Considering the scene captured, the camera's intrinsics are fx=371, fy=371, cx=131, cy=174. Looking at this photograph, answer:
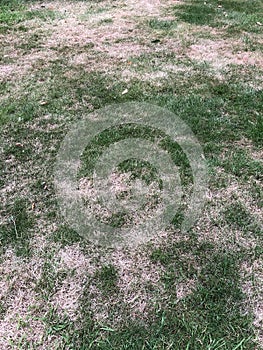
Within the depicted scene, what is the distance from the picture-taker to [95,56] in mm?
3912

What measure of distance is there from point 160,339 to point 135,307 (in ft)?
0.62

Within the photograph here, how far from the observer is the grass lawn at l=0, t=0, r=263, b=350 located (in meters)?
1.61

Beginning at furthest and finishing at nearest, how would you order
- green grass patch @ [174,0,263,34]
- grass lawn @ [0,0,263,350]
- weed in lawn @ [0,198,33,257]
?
green grass patch @ [174,0,263,34], weed in lawn @ [0,198,33,257], grass lawn @ [0,0,263,350]

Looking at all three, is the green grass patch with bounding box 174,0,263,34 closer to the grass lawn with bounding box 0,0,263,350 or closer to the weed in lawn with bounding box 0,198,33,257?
the grass lawn with bounding box 0,0,263,350

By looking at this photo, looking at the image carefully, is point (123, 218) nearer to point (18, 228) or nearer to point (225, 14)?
point (18, 228)

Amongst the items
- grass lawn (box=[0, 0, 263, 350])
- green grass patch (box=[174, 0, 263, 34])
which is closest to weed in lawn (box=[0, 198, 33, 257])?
grass lawn (box=[0, 0, 263, 350])

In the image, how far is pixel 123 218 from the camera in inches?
82.7

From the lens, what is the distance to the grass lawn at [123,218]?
5.27ft

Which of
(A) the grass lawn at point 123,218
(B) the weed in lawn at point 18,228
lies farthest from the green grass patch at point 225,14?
(B) the weed in lawn at point 18,228

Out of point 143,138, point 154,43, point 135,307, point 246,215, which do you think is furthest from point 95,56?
point 135,307

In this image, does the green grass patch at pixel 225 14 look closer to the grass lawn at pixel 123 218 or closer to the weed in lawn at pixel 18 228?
the grass lawn at pixel 123 218

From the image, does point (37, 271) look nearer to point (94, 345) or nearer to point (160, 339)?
point (94, 345)

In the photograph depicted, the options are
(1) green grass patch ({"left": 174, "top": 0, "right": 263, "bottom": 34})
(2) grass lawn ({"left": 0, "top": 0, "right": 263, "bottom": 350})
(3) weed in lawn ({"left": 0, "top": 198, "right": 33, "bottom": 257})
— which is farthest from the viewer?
(1) green grass patch ({"left": 174, "top": 0, "right": 263, "bottom": 34})

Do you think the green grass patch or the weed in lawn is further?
the green grass patch
